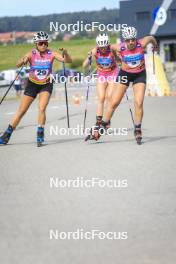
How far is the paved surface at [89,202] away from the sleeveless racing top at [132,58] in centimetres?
144

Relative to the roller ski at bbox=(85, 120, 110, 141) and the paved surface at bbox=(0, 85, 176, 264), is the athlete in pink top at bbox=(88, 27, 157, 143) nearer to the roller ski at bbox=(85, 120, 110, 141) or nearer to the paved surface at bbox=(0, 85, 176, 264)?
the paved surface at bbox=(0, 85, 176, 264)

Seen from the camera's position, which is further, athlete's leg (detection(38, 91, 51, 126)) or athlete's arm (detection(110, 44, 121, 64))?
athlete's arm (detection(110, 44, 121, 64))

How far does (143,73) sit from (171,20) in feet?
261

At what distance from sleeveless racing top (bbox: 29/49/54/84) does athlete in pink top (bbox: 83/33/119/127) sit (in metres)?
1.42

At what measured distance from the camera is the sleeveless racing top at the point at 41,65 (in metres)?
14.5

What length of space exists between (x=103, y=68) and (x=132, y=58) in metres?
1.88

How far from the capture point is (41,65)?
1457 centimetres

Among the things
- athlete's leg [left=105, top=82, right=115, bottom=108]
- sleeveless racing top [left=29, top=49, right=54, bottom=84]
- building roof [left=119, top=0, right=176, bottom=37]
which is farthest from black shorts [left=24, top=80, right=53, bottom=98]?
building roof [left=119, top=0, right=176, bottom=37]

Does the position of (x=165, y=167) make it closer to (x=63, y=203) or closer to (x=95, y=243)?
(x=63, y=203)

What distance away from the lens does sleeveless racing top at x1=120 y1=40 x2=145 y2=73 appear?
14430 mm

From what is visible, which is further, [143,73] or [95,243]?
[143,73]

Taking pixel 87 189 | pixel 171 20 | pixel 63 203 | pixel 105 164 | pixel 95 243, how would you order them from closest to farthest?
pixel 95 243
pixel 63 203
pixel 87 189
pixel 105 164
pixel 171 20

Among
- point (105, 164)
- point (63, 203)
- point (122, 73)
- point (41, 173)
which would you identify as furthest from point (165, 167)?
point (122, 73)

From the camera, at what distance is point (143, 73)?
14.7 m
